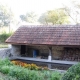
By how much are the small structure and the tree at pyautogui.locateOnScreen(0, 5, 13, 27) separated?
24754mm

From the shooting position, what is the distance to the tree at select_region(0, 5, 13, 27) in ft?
144

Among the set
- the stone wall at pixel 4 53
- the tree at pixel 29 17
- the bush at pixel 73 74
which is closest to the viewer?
the bush at pixel 73 74

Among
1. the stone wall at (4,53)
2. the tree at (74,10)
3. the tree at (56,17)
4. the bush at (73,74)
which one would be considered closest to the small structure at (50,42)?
the stone wall at (4,53)

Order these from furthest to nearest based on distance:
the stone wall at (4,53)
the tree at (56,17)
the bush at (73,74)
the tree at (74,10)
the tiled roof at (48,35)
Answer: the tree at (74,10), the tree at (56,17), the stone wall at (4,53), the tiled roof at (48,35), the bush at (73,74)

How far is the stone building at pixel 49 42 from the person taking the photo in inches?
648

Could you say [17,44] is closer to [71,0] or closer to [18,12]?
[71,0]

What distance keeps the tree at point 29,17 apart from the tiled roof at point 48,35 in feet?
99.9

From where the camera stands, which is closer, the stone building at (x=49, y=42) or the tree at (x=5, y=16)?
the stone building at (x=49, y=42)

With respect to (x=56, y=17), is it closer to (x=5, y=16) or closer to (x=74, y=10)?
(x=74, y=10)

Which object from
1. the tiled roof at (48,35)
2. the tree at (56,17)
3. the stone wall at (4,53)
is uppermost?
the tree at (56,17)

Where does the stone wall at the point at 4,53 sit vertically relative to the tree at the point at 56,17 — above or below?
below

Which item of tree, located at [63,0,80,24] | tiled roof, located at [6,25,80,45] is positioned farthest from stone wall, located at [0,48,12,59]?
tree, located at [63,0,80,24]

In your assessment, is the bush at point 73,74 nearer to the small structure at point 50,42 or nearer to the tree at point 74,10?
the small structure at point 50,42

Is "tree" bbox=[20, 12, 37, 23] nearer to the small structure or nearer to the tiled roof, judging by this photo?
the small structure
